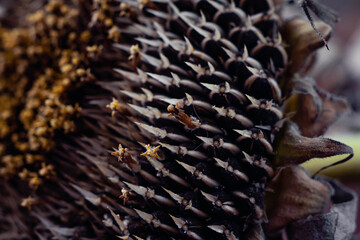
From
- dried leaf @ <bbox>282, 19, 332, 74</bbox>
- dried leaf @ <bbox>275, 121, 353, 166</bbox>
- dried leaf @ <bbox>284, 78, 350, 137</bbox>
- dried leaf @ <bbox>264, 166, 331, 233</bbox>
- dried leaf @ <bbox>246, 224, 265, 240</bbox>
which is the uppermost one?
dried leaf @ <bbox>282, 19, 332, 74</bbox>

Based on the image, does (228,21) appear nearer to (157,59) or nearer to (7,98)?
(157,59)

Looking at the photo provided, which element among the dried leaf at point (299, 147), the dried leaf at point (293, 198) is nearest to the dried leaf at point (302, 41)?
the dried leaf at point (299, 147)

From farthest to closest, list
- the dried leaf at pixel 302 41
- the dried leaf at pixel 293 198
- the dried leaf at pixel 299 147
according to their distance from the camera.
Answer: the dried leaf at pixel 302 41
the dried leaf at pixel 293 198
the dried leaf at pixel 299 147

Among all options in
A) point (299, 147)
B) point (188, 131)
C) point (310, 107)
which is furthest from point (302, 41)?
point (188, 131)

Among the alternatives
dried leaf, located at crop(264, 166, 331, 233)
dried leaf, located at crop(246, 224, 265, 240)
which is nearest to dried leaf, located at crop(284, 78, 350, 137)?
dried leaf, located at crop(264, 166, 331, 233)

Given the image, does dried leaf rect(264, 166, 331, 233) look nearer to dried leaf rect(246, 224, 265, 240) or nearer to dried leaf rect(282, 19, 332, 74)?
dried leaf rect(246, 224, 265, 240)

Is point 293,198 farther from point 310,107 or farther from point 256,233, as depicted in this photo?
point 310,107

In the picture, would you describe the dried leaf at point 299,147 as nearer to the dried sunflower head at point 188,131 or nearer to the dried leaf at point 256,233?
the dried sunflower head at point 188,131

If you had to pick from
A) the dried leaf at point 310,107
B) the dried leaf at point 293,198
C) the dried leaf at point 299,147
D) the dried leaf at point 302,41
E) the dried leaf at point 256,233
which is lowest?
the dried leaf at point 256,233
